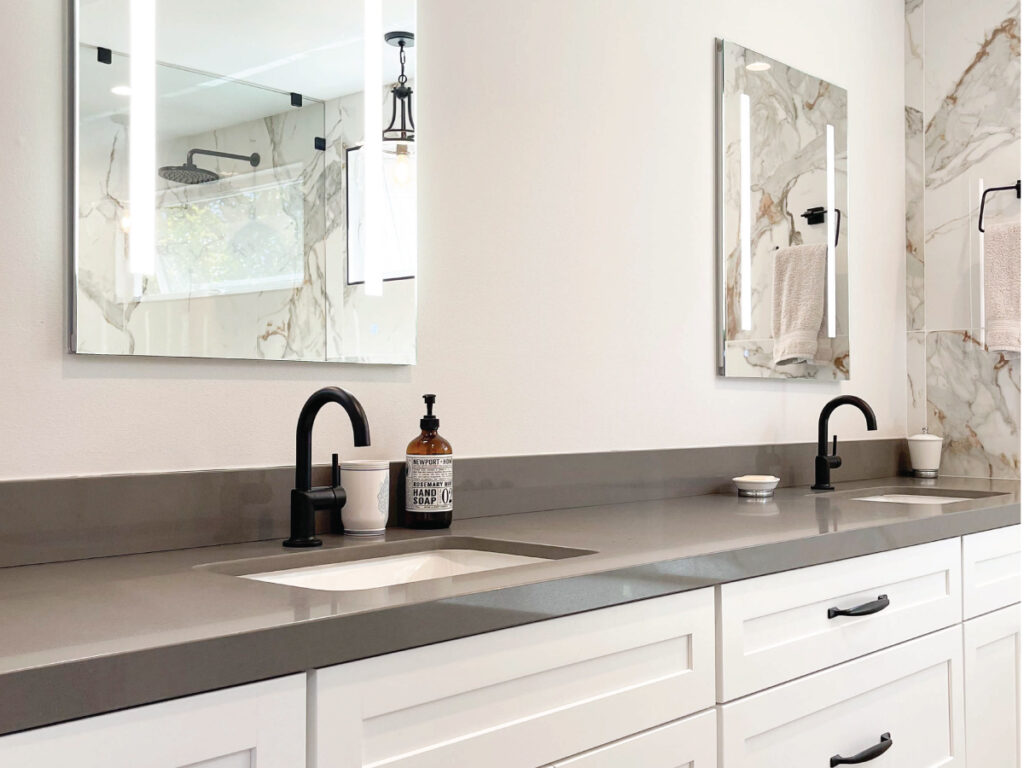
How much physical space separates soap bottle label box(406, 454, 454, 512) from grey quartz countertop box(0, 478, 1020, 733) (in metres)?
0.05

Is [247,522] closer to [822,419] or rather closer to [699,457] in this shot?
[699,457]

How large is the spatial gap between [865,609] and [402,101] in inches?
45.1

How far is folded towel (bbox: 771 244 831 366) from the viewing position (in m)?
2.53

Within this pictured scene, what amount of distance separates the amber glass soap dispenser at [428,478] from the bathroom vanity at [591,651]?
0.07 m

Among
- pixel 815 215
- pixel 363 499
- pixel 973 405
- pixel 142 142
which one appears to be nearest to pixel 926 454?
pixel 973 405

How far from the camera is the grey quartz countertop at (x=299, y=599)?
0.76 meters

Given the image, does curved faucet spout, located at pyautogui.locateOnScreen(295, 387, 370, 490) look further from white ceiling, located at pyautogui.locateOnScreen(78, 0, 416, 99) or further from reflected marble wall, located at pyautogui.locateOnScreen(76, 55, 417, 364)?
white ceiling, located at pyautogui.locateOnScreen(78, 0, 416, 99)

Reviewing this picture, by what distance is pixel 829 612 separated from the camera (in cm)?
157

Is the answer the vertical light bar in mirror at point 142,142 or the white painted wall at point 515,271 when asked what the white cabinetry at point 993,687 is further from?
the vertical light bar in mirror at point 142,142

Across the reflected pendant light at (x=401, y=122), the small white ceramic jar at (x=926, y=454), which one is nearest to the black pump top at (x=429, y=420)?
the reflected pendant light at (x=401, y=122)

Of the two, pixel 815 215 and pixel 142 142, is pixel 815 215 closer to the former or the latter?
pixel 815 215

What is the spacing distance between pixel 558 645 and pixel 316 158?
87cm

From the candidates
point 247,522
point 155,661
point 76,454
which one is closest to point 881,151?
point 247,522

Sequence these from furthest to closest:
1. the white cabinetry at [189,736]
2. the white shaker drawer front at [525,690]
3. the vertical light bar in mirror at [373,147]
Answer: the vertical light bar in mirror at [373,147] < the white shaker drawer front at [525,690] < the white cabinetry at [189,736]
